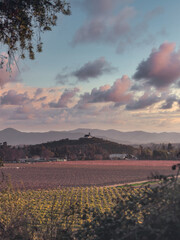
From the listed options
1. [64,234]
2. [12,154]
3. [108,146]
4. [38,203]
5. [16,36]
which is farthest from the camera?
[108,146]

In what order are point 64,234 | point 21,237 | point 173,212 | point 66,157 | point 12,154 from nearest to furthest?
point 173,212, point 64,234, point 21,237, point 12,154, point 66,157

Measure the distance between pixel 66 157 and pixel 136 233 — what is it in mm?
74063

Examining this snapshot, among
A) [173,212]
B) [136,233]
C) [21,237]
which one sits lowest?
[21,237]

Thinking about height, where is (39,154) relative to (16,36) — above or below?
below

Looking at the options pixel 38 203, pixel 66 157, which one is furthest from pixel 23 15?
pixel 66 157

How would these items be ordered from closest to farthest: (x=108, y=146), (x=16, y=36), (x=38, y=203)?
(x=16, y=36) → (x=38, y=203) → (x=108, y=146)

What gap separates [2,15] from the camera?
25.6ft

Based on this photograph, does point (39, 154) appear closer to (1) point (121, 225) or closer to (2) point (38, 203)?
(2) point (38, 203)

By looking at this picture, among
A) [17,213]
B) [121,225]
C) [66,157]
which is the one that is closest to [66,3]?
[17,213]

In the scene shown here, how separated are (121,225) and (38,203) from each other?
493 inches

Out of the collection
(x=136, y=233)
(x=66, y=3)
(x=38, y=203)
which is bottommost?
(x=38, y=203)

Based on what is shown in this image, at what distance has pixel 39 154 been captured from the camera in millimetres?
78625

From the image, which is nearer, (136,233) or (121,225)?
(136,233)

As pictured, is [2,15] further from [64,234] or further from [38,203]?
[38,203]
